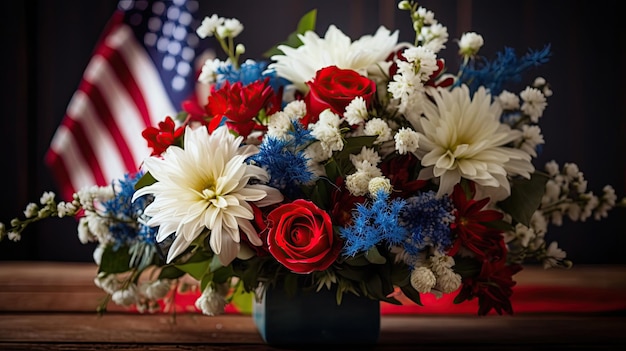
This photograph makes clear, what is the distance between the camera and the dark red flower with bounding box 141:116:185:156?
0.77 metres

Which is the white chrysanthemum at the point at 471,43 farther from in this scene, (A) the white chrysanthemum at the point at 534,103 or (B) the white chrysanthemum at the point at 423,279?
(B) the white chrysanthemum at the point at 423,279

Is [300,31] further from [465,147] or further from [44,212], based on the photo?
[44,212]

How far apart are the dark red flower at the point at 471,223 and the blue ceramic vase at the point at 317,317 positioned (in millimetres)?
164

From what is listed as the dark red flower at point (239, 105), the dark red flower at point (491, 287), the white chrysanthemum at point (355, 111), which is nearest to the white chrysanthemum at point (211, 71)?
the dark red flower at point (239, 105)

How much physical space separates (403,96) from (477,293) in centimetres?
26

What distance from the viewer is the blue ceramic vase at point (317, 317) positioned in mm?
834

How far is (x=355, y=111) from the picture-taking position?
754 millimetres

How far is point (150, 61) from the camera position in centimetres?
153

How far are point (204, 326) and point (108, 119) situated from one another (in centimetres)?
69

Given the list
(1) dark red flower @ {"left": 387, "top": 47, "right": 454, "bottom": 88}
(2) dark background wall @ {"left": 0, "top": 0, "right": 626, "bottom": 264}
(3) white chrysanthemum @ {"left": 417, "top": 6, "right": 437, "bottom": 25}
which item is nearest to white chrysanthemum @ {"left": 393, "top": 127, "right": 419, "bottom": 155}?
(1) dark red flower @ {"left": 387, "top": 47, "right": 454, "bottom": 88}

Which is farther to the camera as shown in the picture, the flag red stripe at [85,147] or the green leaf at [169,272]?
the flag red stripe at [85,147]

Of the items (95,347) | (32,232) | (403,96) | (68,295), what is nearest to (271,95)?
(403,96)

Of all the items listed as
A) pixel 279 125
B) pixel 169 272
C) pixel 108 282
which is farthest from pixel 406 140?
pixel 108 282

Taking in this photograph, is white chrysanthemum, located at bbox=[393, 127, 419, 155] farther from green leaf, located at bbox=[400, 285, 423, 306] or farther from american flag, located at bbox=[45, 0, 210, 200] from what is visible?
american flag, located at bbox=[45, 0, 210, 200]
